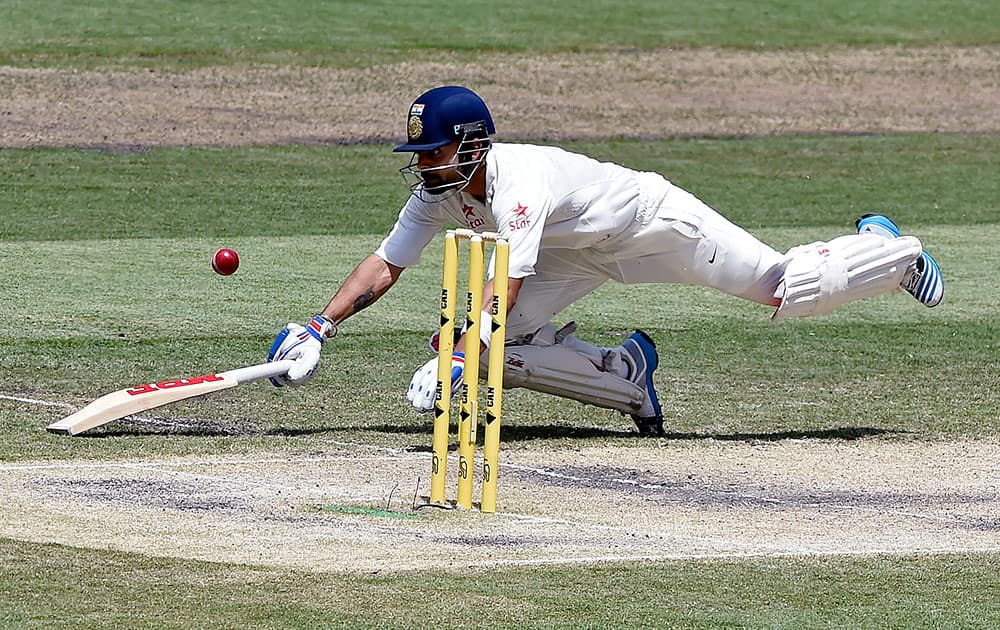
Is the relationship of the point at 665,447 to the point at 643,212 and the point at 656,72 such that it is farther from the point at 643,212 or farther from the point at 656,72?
the point at 656,72

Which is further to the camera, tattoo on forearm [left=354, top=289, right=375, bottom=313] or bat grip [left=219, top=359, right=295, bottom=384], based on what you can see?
tattoo on forearm [left=354, top=289, right=375, bottom=313]

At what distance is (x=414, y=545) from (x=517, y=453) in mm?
1814

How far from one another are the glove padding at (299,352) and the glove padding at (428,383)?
1.03 m

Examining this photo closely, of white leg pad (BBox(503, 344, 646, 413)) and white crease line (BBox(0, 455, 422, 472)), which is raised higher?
white leg pad (BBox(503, 344, 646, 413))

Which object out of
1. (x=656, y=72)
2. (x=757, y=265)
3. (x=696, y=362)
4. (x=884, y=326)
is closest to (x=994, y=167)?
(x=656, y=72)

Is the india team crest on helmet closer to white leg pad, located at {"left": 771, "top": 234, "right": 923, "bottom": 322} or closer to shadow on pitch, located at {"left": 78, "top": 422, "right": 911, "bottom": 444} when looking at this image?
shadow on pitch, located at {"left": 78, "top": 422, "right": 911, "bottom": 444}

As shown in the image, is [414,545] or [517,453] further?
[517,453]

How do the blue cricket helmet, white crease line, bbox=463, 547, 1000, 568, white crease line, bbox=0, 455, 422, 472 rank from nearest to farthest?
1. white crease line, bbox=463, 547, 1000, 568
2. white crease line, bbox=0, 455, 422, 472
3. the blue cricket helmet

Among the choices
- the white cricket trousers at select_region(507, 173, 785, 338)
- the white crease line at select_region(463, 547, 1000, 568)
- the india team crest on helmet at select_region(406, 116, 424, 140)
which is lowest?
the white crease line at select_region(463, 547, 1000, 568)

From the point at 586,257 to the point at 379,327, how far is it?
2.93m

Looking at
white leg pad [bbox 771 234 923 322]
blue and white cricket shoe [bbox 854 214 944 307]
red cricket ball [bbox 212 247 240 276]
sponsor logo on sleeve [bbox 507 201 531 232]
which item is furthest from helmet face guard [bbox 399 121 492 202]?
red cricket ball [bbox 212 247 240 276]

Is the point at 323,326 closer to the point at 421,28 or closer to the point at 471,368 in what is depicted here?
the point at 471,368

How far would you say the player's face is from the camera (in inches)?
293

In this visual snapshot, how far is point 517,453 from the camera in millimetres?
7902
